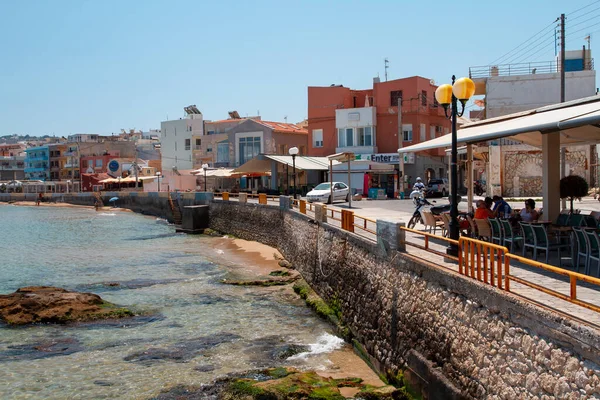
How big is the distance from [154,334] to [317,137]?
131 feet

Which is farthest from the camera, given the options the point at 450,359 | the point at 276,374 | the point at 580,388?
the point at 276,374

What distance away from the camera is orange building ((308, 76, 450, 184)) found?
49875 millimetres

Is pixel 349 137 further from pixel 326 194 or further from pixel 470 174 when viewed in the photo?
pixel 470 174

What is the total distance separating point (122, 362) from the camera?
13125mm

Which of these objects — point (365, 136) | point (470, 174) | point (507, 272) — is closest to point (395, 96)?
point (365, 136)

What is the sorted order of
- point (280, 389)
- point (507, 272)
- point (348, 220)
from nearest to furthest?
1. point (507, 272)
2. point (280, 389)
3. point (348, 220)

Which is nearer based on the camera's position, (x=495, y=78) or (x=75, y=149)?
(x=495, y=78)

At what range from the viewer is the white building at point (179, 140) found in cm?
8025

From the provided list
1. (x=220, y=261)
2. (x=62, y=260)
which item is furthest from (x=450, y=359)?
(x=62, y=260)

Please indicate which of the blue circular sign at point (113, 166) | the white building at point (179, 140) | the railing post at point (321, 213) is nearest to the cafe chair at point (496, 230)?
the railing post at point (321, 213)

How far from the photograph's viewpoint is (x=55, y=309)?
17.1m

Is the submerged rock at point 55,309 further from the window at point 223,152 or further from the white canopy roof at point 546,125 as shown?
the window at point 223,152

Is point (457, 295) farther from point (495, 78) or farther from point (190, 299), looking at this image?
point (495, 78)

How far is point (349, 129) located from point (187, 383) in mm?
41201
